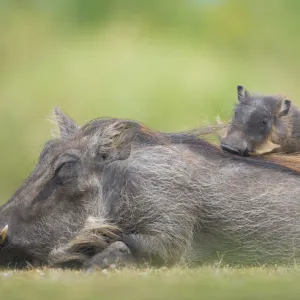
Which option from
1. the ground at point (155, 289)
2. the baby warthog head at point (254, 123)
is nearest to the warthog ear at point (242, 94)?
the baby warthog head at point (254, 123)

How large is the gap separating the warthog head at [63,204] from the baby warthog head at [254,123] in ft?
2.89

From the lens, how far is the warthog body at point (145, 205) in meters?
5.82

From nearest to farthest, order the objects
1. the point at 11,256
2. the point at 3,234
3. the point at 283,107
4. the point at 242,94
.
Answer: the point at 3,234
the point at 11,256
the point at 283,107
the point at 242,94

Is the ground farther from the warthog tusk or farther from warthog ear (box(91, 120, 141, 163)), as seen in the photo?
warthog ear (box(91, 120, 141, 163))

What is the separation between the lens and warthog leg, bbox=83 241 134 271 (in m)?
5.52

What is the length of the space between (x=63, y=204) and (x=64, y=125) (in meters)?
0.78

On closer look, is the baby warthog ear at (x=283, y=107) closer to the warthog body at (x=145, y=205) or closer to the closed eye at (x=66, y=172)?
the warthog body at (x=145, y=205)

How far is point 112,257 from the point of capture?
18.3 ft

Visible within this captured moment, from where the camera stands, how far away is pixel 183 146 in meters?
6.27

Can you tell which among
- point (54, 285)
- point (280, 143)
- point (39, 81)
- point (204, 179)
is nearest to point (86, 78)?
point (39, 81)

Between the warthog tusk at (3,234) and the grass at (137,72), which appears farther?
the grass at (137,72)

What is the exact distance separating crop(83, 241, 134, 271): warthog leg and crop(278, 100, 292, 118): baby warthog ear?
2.16 m

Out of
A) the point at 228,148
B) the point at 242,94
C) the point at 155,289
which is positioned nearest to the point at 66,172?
the point at 228,148

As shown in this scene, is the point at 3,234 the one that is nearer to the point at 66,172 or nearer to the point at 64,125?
the point at 66,172
